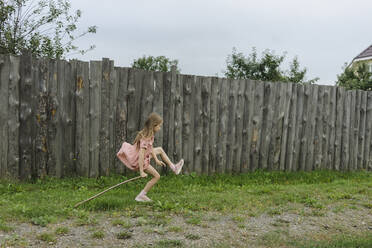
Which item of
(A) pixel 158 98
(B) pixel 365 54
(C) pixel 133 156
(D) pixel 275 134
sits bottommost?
(C) pixel 133 156

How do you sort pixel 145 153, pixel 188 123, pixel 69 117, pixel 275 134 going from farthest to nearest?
pixel 275 134 < pixel 188 123 < pixel 69 117 < pixel 145 153

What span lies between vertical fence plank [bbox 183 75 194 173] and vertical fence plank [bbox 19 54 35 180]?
2873mm

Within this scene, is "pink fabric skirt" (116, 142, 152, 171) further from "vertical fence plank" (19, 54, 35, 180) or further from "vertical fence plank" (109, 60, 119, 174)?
"vertical fence plank" (19, 54, 35, 180)

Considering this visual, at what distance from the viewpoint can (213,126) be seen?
8.56m

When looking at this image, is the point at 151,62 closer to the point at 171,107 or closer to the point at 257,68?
A: the point at 257,68

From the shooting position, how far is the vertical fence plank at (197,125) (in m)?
8.34

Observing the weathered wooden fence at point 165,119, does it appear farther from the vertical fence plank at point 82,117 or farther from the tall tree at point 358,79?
the tall tree at point 358,79

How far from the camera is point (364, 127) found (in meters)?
11.0

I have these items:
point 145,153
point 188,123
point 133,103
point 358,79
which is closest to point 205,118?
point 188,123

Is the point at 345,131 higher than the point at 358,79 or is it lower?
lower

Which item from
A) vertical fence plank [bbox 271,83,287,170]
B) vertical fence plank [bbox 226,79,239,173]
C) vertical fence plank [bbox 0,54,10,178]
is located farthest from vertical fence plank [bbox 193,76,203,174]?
vertical fence plank [bbox 0,54,10,178]

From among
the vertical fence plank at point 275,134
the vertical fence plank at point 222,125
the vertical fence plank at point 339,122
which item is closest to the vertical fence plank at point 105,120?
the vertical fence plank at point 222,125

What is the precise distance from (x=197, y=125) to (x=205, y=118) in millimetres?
234

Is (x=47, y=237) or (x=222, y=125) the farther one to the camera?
(x=222, y=125)
